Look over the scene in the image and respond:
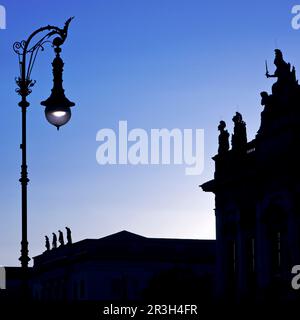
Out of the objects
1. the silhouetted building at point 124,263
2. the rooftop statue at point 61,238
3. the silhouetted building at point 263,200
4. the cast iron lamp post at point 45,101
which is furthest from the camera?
the rooftop statue at point 61,238

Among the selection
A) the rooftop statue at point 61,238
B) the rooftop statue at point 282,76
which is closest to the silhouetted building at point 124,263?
the rooftop statue at point 61,238

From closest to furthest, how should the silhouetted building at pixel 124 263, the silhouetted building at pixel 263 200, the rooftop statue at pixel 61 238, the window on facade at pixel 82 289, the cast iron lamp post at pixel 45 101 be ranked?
the cast iron lamp post at pixel 45 101 → the silhouetted building at pixel 263 200 → the silhouetted building at pixel 124 263 → the window on facade at pixel 82 289 → the rooftop statue at pixel 61 238

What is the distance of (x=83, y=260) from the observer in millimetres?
90062

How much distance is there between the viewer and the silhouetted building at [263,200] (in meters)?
45.3

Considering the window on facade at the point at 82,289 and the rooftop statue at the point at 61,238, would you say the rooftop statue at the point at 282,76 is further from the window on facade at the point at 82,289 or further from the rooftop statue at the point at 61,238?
the rooftop statue at the point at 61,238

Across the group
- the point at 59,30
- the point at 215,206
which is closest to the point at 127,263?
the point at 215,206

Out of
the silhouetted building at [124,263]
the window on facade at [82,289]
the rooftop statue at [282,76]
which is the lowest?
the window on facade at [82,289]

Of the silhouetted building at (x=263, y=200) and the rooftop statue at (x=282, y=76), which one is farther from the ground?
the rooftop statue at (x=282, y=76)

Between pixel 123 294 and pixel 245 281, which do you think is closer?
pixel 245 281

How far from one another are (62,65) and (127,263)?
70.2 m

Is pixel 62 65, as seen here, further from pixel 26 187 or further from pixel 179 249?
pixel 179 249

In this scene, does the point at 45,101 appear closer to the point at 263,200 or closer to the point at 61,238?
the point at 263,200

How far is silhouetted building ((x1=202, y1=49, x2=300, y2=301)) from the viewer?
149ft

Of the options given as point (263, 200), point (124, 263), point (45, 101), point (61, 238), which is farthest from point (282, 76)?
point (61, 238)
